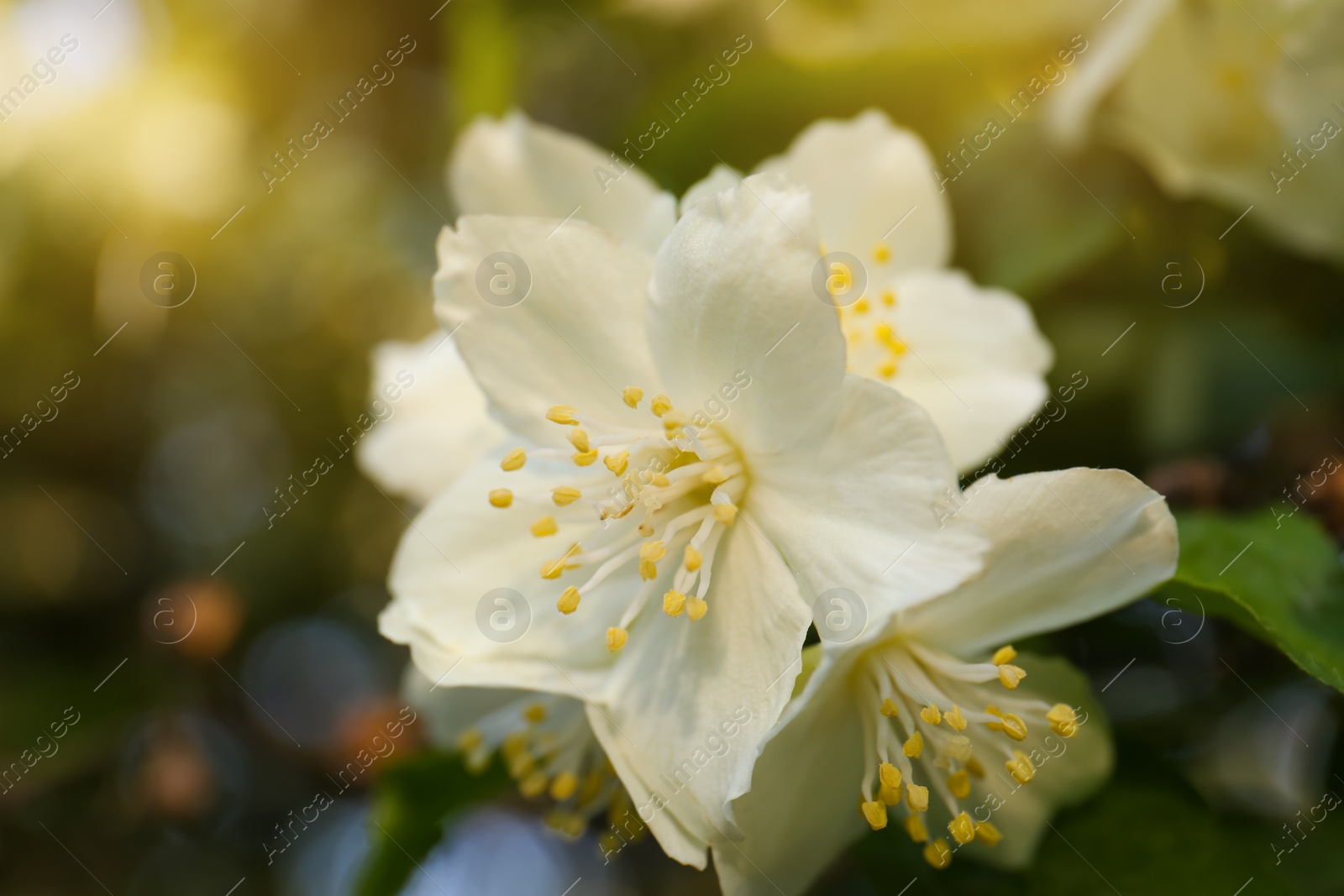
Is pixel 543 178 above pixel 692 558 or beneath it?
above

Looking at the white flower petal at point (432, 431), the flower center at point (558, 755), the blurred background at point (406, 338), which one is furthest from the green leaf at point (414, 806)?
the white flower petal at point (432, 431)

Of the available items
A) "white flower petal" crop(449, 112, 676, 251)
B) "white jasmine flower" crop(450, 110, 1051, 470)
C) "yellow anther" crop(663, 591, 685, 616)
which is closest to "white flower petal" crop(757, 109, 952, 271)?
"white jasmine flower" crop(450, 110, 1051, 470)

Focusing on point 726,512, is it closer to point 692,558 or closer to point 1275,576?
point 692,558

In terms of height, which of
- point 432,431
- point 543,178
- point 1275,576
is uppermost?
point 543,178

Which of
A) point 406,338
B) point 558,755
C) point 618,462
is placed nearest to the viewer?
point 618,462

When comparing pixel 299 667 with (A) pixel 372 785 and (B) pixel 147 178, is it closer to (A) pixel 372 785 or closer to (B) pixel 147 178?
(A) pixel 372 785

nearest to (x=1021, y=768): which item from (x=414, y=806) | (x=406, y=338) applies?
(x=414, y=806)
